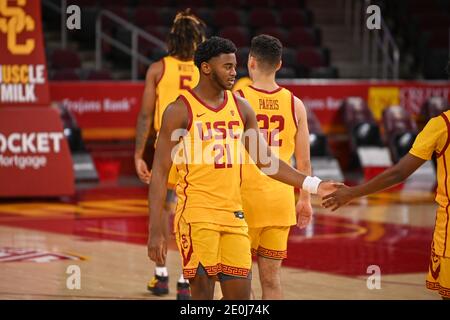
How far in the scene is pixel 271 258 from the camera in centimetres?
760

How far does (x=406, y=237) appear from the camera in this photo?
13219 millimetres

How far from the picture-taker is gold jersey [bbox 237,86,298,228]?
760 centimetres

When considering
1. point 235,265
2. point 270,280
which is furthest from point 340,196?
point 235,265

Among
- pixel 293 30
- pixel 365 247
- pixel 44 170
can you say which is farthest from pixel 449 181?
pixel 293 30

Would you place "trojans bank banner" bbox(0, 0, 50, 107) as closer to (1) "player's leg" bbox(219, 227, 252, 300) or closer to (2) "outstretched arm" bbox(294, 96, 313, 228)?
(2) "outstretched arm" bbox(294, 96, 313, 228)

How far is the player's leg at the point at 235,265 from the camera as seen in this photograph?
21.5 ft

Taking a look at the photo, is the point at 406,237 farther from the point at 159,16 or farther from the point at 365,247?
the point at 159,16

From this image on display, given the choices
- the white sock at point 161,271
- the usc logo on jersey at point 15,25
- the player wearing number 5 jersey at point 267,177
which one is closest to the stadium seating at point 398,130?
the usc logo on jersey at point 15,25

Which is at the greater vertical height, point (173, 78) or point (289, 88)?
point (173, 78)

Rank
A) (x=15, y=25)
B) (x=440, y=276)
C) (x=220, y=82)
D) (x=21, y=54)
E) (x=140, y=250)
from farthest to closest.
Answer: (x=21, y=54) → (x=15, y=25) → (x=140, y=250) → (x=220, y=82) → (x=440, y=276)

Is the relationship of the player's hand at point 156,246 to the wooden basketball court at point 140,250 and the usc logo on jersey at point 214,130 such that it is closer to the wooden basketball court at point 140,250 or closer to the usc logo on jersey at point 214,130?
the usc logo on jersey at point 214,130

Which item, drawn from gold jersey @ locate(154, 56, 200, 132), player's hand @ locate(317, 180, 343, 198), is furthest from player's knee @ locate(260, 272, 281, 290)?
gold jersey @ locate(154, 56, 200, 132)

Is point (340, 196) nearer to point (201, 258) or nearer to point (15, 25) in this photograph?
point (201, 258)

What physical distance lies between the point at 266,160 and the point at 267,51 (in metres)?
0.95
